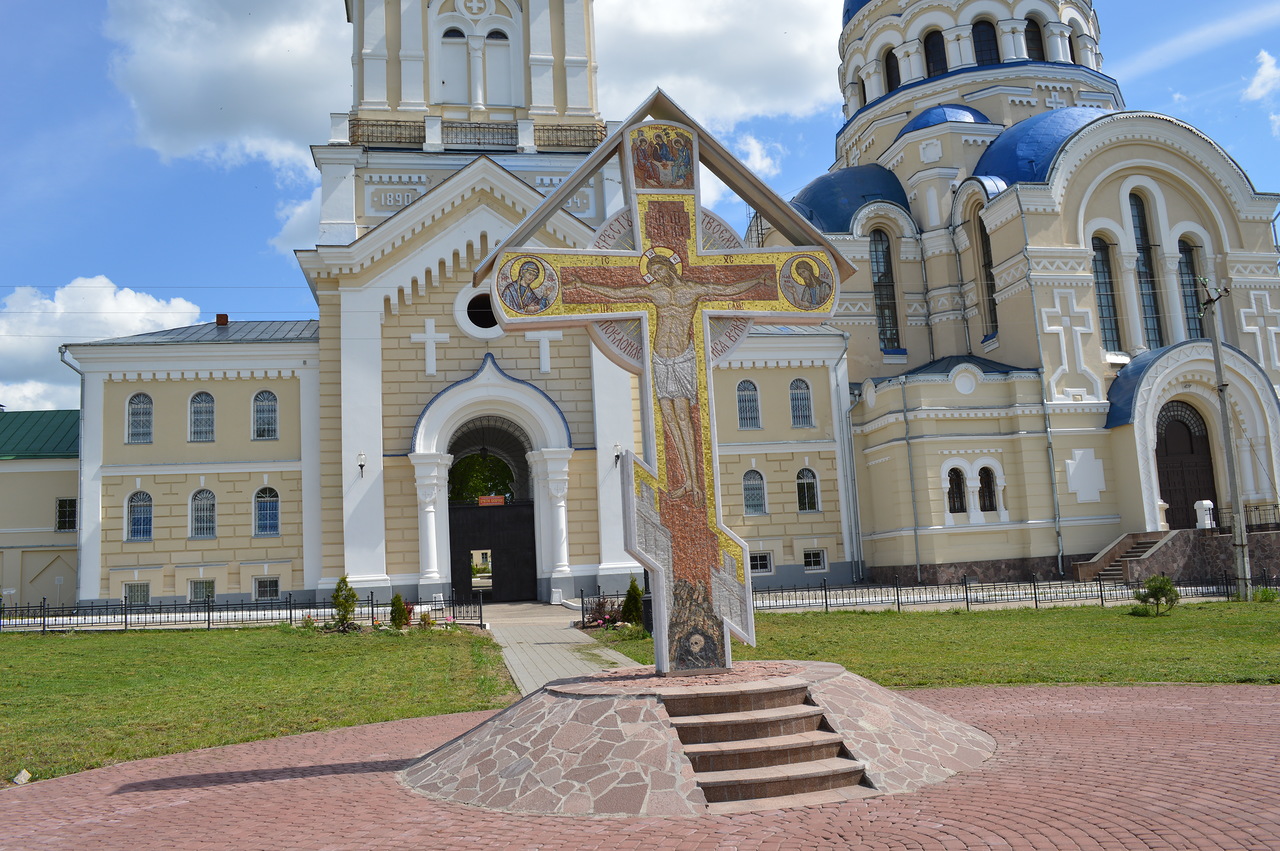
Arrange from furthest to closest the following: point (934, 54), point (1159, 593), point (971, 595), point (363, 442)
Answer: point (934, 54)
point (363, 442)
point (971, 595)
point (1159, 593)

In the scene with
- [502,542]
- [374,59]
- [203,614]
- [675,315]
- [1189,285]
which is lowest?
[203,614]

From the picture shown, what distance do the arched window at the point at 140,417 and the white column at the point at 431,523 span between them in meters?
7.54

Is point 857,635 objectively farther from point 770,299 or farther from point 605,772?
Answer: point 605,772

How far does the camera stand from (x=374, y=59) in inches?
1240

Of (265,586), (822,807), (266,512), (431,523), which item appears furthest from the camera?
(266,512)

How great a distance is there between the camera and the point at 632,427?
27844 millimetres

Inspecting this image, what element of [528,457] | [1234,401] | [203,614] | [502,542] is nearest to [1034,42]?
[1234,401]

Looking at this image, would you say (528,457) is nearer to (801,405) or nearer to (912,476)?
(801,405)

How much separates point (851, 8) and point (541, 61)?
54.6ft

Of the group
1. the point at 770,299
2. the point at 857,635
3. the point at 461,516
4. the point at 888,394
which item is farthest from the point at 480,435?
the point at 770,299

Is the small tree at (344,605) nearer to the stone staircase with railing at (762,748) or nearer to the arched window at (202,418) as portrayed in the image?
the arched window at (202,418)

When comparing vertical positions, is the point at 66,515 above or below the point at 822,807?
above

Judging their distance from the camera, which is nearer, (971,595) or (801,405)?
(971,595)

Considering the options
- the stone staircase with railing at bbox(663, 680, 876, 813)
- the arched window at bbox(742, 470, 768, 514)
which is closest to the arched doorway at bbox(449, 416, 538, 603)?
the arched window at bbox(742, 470, 768, 514)
